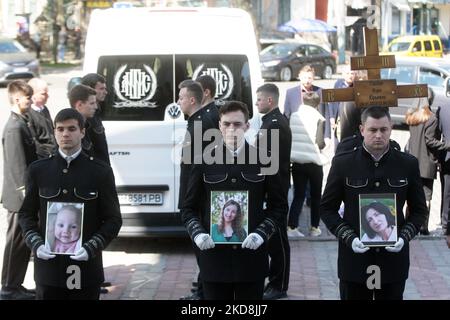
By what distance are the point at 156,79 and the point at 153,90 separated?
0.13m

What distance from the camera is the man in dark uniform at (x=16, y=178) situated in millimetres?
7949

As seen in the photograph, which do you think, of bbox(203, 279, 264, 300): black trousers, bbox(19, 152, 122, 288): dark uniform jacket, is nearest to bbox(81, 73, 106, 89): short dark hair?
bbox(19, 152, 122, 288): dark uniform jacket

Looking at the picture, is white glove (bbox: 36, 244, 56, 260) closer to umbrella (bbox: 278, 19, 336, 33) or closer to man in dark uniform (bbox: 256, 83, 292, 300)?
man in dark uniform (bbox: 256, 83, 292, 300)

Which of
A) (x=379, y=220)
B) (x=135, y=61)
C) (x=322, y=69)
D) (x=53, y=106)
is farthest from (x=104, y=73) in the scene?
(x=322, y=69)

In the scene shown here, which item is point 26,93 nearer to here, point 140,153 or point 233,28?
point 140,153

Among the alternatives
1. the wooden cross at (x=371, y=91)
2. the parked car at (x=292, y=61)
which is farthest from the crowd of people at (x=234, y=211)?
the parked car at (x=292, y=61)

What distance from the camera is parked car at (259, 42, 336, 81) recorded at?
38.2 metres

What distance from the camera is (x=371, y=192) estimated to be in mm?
5699

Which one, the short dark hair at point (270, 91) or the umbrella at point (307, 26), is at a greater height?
the short dark hair at point (270, 91)

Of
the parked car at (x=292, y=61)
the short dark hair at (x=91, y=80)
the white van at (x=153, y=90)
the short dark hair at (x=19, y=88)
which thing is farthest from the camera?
the parked car at (x=292, y=61)

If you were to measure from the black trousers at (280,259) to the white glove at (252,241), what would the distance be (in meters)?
2.55

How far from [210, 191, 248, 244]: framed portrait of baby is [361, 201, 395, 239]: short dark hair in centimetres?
71

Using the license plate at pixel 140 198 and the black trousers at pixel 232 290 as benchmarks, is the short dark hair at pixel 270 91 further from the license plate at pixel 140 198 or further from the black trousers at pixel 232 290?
the black trousers at pixel 232 290

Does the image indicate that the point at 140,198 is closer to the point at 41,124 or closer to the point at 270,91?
the point at 41,124
